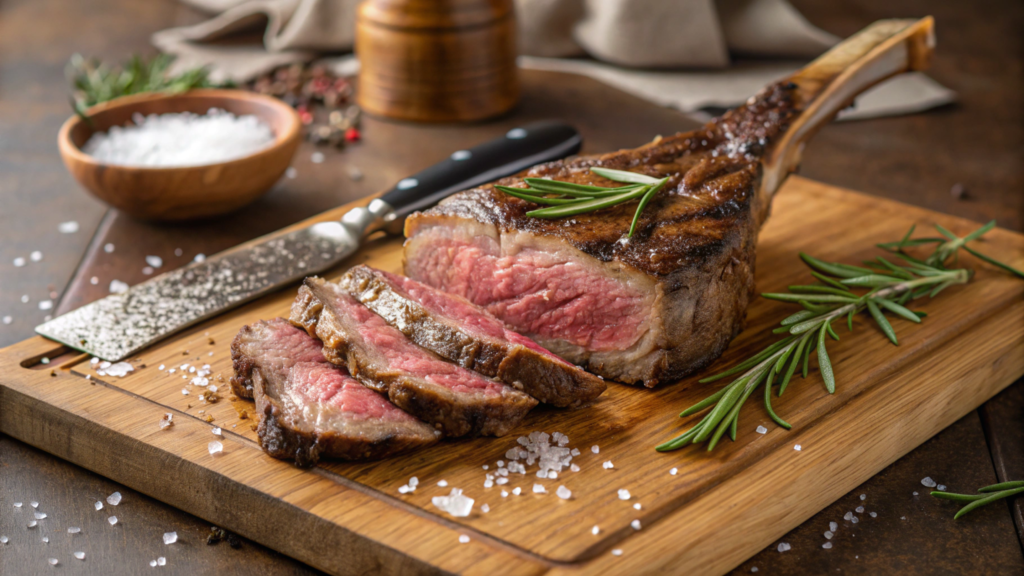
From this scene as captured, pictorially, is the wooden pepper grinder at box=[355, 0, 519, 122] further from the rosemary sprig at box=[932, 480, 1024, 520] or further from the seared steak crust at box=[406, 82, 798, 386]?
the rosemary sprig at box=[932, 480, 1024, 520]

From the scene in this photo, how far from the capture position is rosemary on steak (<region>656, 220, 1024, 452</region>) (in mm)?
2791

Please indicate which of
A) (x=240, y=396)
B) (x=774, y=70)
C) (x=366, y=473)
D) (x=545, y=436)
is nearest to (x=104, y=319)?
(x=240, y=396)

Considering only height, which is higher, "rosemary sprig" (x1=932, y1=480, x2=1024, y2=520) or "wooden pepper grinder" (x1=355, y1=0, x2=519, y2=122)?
"wooden pepper grinder" (x1=355, y1=0, x2=519, y2=122)

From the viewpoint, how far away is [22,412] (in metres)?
2.93

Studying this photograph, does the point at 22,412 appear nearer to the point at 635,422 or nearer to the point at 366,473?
the point at 366,473

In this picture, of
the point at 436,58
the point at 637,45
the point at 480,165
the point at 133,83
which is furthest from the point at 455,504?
the point at 637,45

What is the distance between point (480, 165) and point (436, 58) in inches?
58.5

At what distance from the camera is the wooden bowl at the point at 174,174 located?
3.97 meters

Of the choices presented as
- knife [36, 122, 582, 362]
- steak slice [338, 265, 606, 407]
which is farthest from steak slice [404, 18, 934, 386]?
knife [36, 122, 582, 362]

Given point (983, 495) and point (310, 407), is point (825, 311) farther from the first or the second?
point (310, 407)

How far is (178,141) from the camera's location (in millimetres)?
4371

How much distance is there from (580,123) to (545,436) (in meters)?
3.37

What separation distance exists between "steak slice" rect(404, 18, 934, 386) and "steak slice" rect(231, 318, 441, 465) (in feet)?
2.16

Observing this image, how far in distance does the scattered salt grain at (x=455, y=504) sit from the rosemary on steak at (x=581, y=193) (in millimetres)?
1040
